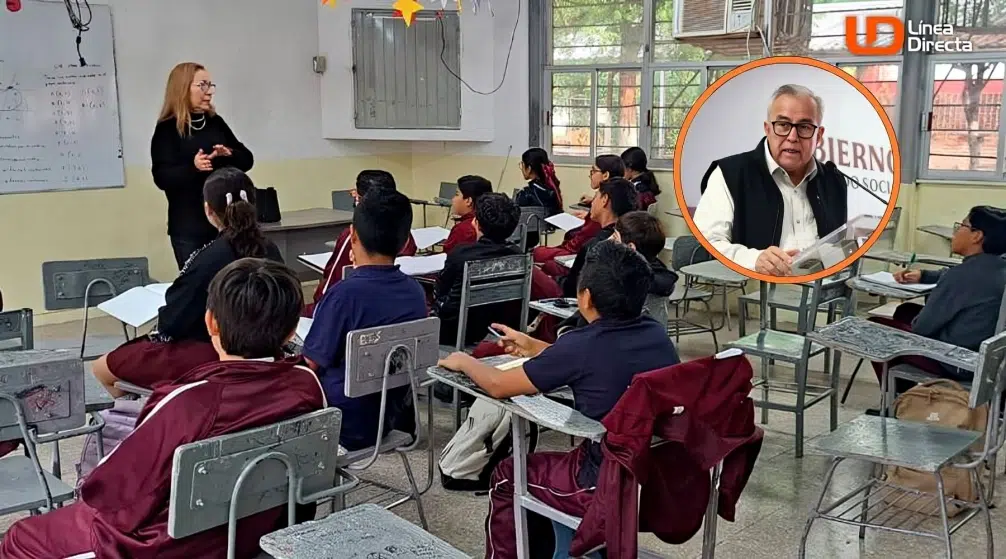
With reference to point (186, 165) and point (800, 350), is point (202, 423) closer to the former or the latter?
point (800, 350)

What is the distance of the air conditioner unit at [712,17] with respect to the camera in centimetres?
480

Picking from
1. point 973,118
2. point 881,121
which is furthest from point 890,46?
point 881,121

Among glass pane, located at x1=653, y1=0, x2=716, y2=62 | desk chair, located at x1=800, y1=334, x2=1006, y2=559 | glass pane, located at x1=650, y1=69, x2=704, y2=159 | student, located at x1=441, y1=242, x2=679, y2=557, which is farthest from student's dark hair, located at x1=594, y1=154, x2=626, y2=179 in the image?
student, located at x1=441, y1=242, x2=679, y2=557

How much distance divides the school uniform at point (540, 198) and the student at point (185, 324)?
8.83 ft

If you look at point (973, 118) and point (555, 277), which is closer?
point (555, 277)

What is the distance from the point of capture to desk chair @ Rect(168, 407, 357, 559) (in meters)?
1.70

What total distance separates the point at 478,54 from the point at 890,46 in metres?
2.87

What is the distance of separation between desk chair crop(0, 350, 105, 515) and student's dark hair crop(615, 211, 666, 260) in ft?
6.04

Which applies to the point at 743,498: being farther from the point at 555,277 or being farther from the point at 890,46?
the point at 890,46

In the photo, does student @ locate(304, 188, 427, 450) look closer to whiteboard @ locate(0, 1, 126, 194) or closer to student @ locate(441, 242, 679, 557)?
student @ locate(441, 242, 679, 557)

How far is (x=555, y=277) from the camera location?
478cm

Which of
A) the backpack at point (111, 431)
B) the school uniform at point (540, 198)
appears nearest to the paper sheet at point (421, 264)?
the backpack at point (111, 431)

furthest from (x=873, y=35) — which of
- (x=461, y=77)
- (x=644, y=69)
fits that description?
(x=461, y=77)

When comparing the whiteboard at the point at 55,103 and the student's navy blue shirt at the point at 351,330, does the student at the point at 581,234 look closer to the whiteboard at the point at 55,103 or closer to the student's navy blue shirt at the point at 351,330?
the student's navy blue shirt at the point at 351,330
